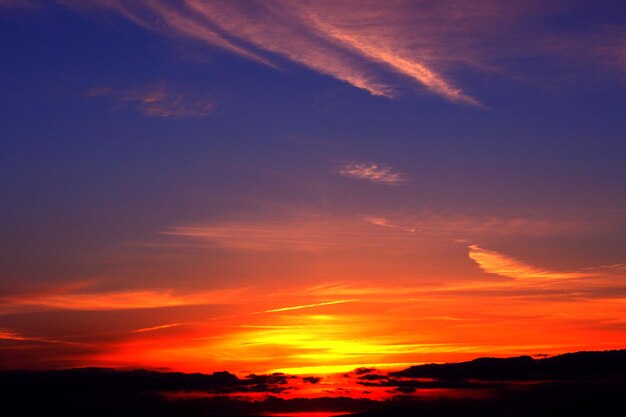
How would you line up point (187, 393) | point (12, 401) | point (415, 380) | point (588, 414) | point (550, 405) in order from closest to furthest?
point (588, 414) → point (550, 405) → point (12, 401) → point (187, 393) → point (415, 380)

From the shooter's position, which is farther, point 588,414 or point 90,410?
point 90,410

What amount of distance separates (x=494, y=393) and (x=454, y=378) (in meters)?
7.18

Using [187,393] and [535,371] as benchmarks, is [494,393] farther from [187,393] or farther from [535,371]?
[187,393]

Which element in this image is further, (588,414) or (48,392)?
(48,392)

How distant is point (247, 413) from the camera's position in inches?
1694

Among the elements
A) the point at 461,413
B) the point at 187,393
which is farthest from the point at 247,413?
the point at 461,413

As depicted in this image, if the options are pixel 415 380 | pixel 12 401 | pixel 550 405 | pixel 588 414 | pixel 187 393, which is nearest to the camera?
pixel 588 414

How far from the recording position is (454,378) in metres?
54.8

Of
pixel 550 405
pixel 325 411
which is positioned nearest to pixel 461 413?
pixel 550 405

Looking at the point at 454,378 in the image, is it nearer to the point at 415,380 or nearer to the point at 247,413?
the point at 415,380

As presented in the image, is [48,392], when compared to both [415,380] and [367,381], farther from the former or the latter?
[415,380]

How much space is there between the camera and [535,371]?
55312mm

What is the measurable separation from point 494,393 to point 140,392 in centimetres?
2486

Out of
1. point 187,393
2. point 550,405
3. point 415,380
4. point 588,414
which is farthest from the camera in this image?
point 415,380
